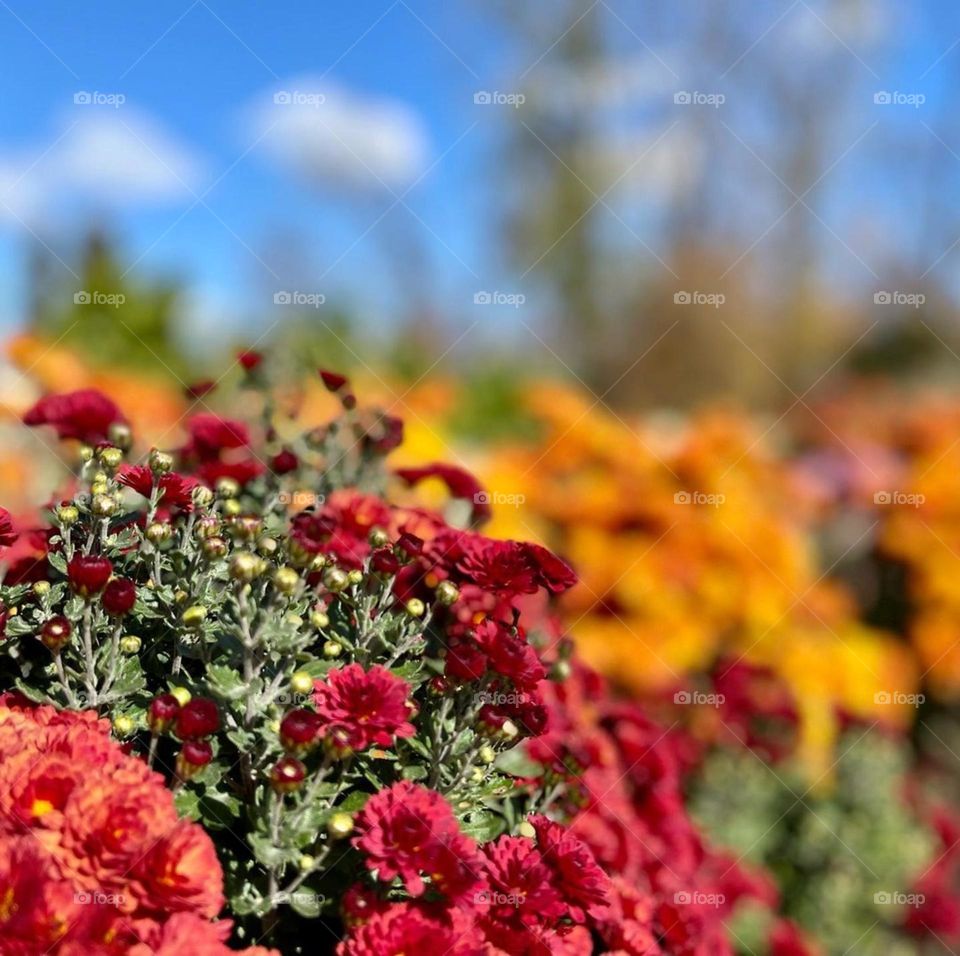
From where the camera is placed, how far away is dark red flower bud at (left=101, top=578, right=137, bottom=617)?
3.91ft

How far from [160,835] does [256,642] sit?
217 mm

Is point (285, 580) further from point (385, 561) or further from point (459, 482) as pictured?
point (459, 482)

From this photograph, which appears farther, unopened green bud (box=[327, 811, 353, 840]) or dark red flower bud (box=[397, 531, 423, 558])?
dark red flower bud (box=[397, 531, 423, 558])

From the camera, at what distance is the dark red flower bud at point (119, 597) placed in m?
1.19

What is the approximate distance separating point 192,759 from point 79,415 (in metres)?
0.82

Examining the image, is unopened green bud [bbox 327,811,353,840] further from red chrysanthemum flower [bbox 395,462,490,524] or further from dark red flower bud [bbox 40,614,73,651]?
red chrysanthemum flower [bbox 395,462,490,524]

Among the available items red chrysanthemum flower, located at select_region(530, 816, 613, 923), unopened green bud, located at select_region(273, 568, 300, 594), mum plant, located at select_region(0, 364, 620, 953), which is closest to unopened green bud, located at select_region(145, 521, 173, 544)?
mum plant, located at select_region(0, 364, 620, 953)

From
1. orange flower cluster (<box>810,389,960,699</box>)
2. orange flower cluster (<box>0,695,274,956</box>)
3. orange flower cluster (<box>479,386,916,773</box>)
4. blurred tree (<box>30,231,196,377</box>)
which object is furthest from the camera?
blurred tree (<box>30,231,196,377</box>)

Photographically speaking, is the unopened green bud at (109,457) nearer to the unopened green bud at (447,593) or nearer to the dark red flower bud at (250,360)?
the unopened green bud at (447,593)

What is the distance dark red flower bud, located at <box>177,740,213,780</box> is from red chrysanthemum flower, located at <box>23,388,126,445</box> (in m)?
0.75

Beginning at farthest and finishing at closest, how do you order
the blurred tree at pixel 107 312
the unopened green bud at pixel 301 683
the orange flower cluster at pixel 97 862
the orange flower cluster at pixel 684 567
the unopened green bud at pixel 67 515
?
the blurred tree at pixel 107 312 < the orange flower cluster at pixel 684 567 < the unopened green bud at pixel 67 515 < the unopened green bud at pixel 301 683 < the orange flower cluster at pixel 97 862

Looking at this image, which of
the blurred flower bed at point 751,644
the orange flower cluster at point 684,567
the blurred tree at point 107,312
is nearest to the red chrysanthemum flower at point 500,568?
the blurred flower bed at point 751,644

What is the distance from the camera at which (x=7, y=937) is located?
0.95m

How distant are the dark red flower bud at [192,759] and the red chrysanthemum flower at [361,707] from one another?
0.39ft
